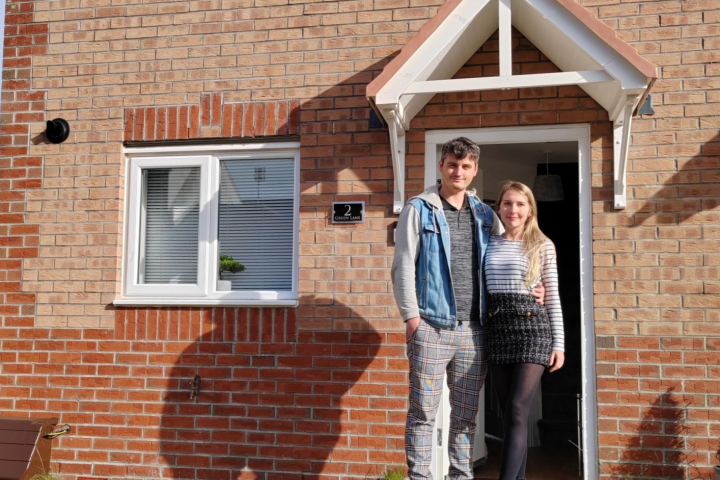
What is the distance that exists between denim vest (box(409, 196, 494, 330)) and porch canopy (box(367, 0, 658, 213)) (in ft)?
2.47

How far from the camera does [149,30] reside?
484 centimetres

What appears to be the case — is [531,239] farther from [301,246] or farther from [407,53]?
[301,246]

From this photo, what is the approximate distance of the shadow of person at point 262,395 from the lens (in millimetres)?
4367

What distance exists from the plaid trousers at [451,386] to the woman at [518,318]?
105mm

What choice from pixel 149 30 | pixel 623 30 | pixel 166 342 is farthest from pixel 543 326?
pixel 149 30

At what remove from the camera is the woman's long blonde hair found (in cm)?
343

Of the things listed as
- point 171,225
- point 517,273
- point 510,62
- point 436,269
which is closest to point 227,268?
point 171,225

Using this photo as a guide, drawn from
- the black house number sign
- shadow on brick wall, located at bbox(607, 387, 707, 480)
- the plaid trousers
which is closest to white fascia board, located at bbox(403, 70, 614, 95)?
the black house number sign

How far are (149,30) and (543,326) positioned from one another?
329cm

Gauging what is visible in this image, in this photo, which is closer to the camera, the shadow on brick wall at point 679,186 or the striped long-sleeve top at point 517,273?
the striped long-sleeve top at point 517,273

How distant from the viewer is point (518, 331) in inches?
133

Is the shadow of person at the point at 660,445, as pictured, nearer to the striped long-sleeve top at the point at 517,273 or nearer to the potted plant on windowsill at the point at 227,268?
the striped long-sleeve top at the point at 517,273

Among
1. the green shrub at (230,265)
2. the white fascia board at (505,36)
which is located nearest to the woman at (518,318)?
the white fascia board at (505,36)

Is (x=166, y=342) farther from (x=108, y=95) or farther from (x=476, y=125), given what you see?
(x=476, y=125)
